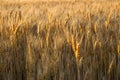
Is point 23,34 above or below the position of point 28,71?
above

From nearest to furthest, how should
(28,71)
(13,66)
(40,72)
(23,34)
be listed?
(40,72)
(28,71)
(13,66)
(23,34)

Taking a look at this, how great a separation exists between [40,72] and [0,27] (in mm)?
851

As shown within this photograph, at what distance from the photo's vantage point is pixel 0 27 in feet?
7.75

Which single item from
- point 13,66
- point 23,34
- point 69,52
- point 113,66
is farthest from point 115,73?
point 23,34

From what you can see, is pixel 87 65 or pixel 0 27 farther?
pixel 0 27

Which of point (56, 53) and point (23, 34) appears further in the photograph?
point (23, 34)

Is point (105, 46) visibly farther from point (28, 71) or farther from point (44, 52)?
point (28, 71)

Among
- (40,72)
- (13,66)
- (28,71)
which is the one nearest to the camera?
(40,72)

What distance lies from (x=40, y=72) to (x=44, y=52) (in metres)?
0.20

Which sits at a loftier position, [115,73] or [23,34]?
[23,34]

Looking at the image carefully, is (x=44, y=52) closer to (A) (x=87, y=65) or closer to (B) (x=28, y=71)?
(B) (x=28, y=71)

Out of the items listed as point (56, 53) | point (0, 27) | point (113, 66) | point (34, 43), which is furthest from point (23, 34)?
point (113, 66)

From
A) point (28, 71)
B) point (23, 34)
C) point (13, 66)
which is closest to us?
point (28, 71)

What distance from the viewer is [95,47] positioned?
6.18ft
